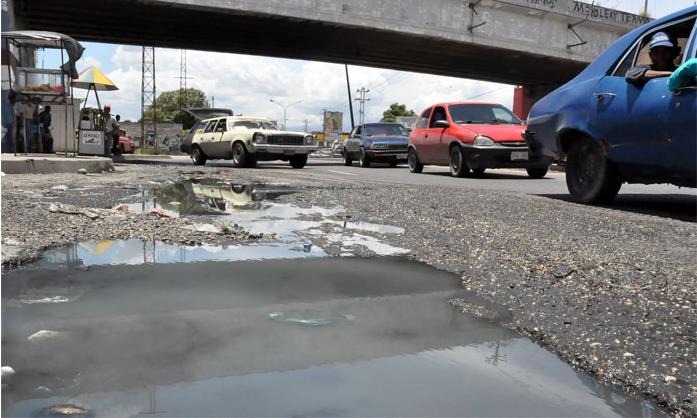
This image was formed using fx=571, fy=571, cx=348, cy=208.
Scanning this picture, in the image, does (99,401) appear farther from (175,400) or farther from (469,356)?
(469,356)

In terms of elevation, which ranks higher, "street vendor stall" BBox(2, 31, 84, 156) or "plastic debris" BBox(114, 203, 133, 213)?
"street vendor stall" BBox(2, 31, 84, 156)

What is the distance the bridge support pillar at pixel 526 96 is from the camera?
36469 millimetres

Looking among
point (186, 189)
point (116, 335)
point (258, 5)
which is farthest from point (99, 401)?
point (258, 5)

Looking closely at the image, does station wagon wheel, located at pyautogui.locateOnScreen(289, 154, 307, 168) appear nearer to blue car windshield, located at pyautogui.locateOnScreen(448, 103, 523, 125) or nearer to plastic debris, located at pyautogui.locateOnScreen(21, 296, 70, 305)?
blue car windshield, located at pyautogui.locateOnScreen(448, 103, 523, 125)

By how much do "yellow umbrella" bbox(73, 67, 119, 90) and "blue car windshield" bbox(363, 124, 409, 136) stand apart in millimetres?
8276

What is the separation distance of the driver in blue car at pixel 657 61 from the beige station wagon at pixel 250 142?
10.4 meters

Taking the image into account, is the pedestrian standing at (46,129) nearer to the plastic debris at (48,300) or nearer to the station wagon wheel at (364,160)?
the station wagon wheel at (364,160)

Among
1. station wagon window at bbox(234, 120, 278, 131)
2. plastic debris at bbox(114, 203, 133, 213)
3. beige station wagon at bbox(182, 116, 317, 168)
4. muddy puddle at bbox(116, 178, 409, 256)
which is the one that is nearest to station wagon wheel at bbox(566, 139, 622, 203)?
muddy puddle at bbox(116, 178, 409, 256)

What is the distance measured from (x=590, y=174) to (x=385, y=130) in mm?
13318

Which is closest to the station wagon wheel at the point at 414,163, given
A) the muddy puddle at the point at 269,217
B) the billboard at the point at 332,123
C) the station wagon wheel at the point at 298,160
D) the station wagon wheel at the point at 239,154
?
the station wagon wheel at the point at 298,160

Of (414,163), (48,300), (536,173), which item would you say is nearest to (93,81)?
(414,163)

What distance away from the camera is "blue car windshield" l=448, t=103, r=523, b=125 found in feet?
→ 39.0

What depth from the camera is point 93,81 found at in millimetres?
16766

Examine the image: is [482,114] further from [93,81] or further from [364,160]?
[93,81]
